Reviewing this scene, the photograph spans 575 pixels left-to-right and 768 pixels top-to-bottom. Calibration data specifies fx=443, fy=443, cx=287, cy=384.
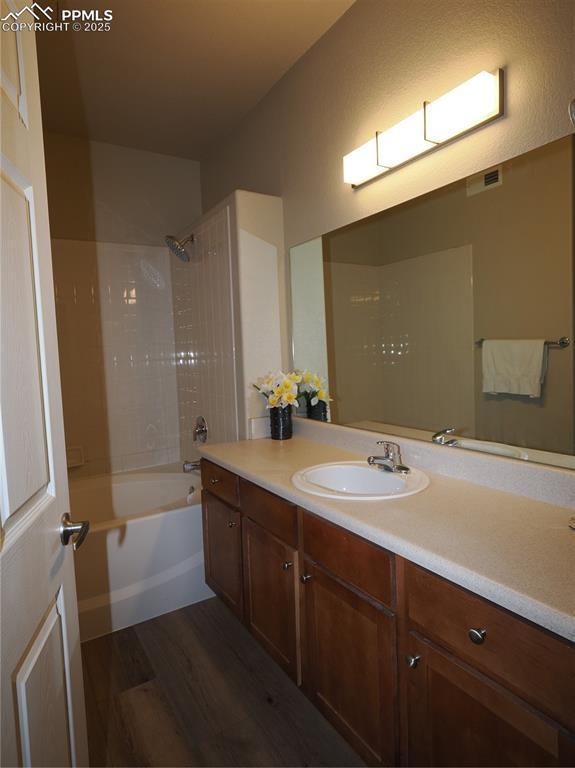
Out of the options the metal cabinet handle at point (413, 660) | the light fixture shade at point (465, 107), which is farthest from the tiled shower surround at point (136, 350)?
the metal cabinet handle at point (413, 660)

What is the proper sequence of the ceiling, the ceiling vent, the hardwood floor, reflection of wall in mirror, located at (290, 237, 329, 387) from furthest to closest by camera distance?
reflection of wall in mirror, located at (290, 237, 329, 387) < the ceiling < the hardwood floor < the ceiling vent

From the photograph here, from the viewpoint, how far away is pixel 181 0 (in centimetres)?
174

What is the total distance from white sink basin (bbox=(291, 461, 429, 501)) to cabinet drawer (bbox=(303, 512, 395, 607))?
120 millimetres

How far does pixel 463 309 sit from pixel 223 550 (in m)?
1.42

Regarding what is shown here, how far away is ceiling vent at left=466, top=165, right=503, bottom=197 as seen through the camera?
132 centimetres

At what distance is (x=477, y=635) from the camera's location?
0.85 meters

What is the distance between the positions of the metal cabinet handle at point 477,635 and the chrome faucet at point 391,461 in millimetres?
649

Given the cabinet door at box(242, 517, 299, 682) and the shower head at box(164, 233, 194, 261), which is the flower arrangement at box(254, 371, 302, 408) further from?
the shower head at box(164, 233, 194, 261)

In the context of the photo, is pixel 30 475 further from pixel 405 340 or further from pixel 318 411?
pixel 318 411

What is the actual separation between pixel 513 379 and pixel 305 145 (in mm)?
1523

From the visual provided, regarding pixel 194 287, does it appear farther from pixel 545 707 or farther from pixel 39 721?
pixel 545 707

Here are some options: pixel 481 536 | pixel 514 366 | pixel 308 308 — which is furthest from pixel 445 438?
pixel 308 308

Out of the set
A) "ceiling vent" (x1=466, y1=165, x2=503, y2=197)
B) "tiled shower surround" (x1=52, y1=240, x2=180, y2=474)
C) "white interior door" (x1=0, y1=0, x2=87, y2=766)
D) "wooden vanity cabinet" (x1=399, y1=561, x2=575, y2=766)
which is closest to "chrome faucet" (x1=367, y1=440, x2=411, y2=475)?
"wooden vanity cabinet" (x1=399, y1=561, x2=575, y2=766)

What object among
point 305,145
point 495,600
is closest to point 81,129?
point 305,145
